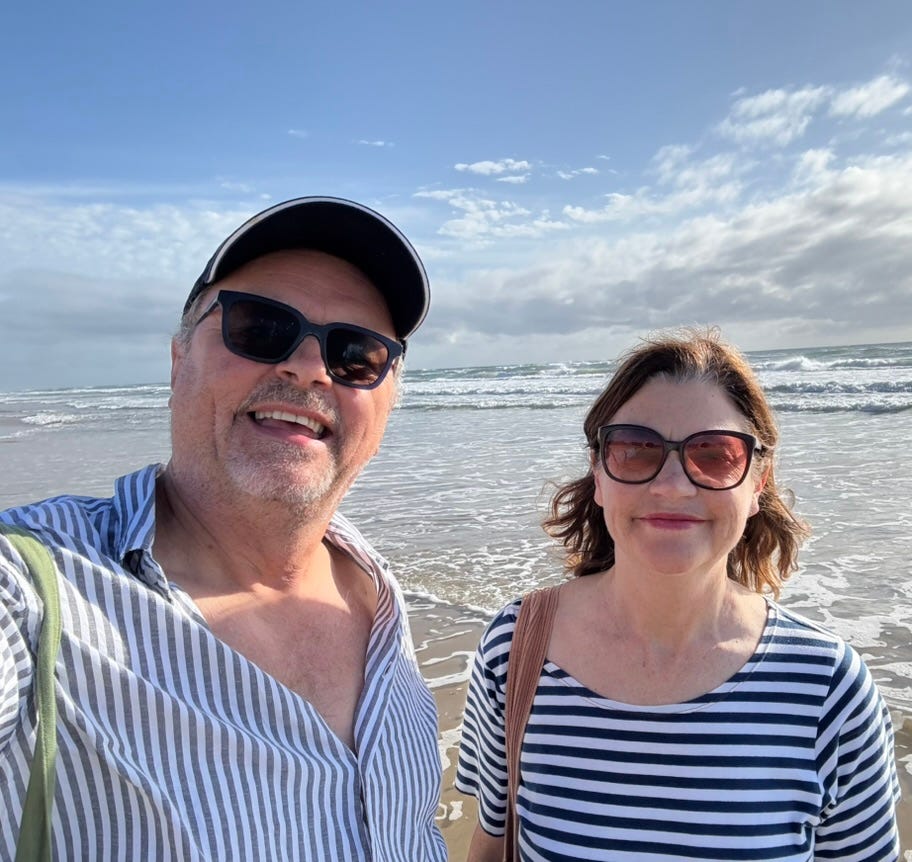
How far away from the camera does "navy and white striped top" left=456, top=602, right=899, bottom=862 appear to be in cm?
172

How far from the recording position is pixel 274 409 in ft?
6.82

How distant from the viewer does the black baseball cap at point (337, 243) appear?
2.12m

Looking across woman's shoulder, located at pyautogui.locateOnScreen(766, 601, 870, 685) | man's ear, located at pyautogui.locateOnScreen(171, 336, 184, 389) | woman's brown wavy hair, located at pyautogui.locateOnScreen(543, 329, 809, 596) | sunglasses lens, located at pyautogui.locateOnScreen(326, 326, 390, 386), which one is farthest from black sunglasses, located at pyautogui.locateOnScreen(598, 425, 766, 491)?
man's ear, located at pyautogui.locateOnScreen(171, 336, 184, 389)

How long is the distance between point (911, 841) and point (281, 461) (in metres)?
3.22

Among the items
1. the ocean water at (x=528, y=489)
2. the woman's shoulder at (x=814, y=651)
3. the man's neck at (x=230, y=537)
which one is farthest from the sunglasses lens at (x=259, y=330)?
the ocean water at (x=528, y=489)

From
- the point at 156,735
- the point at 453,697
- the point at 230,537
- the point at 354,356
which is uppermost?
the point at 354,356

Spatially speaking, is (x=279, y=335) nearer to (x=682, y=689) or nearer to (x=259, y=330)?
(x=259, y=330)

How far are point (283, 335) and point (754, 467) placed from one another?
1.54 m

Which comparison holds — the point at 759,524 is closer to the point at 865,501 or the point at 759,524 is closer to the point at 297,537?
the point at 297,537

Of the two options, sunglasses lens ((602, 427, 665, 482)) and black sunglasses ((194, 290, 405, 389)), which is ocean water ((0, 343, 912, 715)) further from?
black sunglasses ((194, 290, 405, 389))

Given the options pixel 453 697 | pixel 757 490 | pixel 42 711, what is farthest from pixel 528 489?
pixel 42 711

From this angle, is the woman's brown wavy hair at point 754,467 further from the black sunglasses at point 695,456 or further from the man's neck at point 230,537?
the man's neck at point 230,537

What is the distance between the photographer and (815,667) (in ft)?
5.95

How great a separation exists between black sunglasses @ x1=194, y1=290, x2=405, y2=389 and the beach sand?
235 cm
